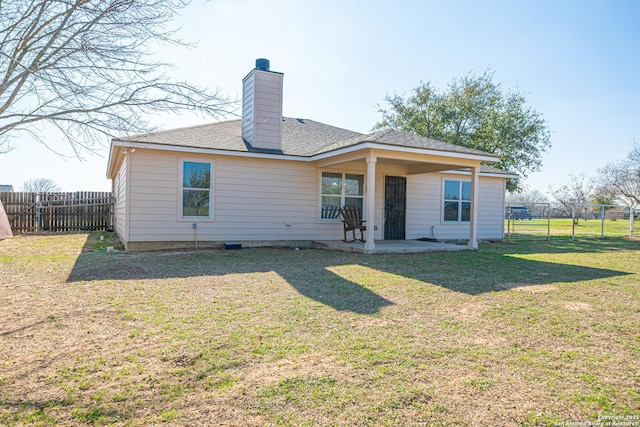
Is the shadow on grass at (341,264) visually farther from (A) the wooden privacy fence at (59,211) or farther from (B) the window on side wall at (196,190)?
(A) the wooden privacy fence at (59,211)

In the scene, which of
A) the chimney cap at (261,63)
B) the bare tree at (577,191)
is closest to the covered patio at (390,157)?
the chimney cap at (261,63)

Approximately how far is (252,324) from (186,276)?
2776 mm

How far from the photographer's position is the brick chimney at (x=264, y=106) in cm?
1020

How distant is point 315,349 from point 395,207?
30.1 ft

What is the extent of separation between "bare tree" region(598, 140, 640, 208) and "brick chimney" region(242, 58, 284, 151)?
25952 millimetres

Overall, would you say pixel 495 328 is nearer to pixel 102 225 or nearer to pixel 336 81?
pixel 336 81

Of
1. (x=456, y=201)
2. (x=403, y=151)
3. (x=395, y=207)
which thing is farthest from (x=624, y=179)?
(x=403, y=151)

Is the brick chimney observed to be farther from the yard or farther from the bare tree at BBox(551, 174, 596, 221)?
the bare tree at BBox(551, 174, 596, 221)

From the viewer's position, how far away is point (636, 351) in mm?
3076

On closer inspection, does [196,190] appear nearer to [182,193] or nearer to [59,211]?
[182,193]

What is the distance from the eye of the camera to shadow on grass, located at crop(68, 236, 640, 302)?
5.26 m

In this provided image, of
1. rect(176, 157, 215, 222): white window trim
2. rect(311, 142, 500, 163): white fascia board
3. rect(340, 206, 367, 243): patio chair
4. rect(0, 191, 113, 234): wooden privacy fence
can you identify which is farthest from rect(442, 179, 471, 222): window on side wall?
rect(0, 191, 113, 234): wooden privacy fence

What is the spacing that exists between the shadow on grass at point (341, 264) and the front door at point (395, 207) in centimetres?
280

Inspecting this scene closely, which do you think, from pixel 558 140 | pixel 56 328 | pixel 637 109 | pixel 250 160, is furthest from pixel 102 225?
pixel 637 109
